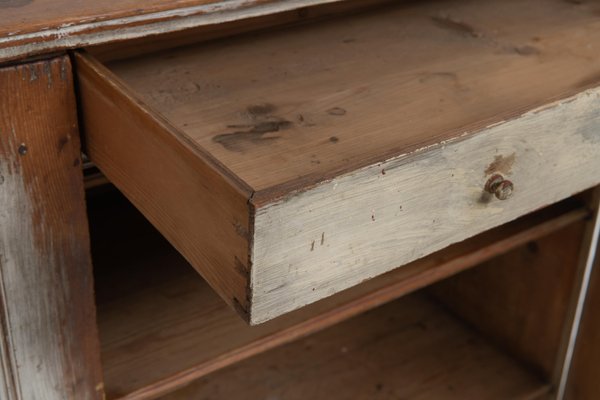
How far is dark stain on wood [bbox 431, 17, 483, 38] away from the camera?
34.4 inches

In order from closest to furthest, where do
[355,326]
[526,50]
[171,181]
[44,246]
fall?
[171,181] < [44,246] < [526,50] < [355,326]

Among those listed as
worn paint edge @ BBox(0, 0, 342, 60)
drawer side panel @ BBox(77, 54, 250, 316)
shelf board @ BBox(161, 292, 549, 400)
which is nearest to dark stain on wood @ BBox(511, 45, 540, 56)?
worn paint edge @ BBox(0, 0, 342, 60)

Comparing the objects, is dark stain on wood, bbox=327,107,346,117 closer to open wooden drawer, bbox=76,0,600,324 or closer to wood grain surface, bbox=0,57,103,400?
open wooden drawer, bbox=76,0,600,324

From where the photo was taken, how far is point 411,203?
2.08ft

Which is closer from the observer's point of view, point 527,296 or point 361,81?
point 361,81

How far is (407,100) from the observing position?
2.32ft

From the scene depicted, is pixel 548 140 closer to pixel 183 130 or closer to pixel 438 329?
pixel 183 130

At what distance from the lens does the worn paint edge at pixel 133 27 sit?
2.08 ft

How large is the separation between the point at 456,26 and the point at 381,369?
1.65 feet

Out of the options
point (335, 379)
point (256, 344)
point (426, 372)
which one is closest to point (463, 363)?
point (426, 372)

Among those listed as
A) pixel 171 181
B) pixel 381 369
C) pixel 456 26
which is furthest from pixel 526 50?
pixel 381 369

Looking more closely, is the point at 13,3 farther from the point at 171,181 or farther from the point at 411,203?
the point at 411,203

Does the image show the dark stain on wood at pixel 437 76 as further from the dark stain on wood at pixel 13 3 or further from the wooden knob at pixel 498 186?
the dark stain on wood at pixel 13 3

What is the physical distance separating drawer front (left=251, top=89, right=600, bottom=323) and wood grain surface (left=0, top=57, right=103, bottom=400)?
0.73 feet
